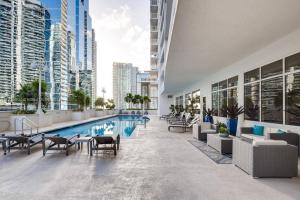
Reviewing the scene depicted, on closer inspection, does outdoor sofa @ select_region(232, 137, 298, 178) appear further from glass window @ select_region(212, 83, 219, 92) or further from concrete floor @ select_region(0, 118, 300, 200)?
glass window @ select_region(212, 83, 219, 92)

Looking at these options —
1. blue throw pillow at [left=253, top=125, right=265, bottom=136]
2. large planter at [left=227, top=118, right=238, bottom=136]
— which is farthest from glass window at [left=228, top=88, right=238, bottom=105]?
blue throw pillow at [left=253, top=125, right=265, bottom=136]

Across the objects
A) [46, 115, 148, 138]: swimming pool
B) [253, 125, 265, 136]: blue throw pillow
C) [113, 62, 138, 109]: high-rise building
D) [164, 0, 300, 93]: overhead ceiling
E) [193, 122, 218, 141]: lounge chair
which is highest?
[113, 62, 138, 109]: high-rise building

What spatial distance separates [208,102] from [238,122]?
4.76 m

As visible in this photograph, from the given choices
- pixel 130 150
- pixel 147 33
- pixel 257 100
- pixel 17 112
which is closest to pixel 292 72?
pixel 257 100

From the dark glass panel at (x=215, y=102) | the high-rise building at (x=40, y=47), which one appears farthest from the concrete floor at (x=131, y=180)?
the high-rise building at (x=40, y=47)

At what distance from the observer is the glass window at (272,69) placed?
5.86m

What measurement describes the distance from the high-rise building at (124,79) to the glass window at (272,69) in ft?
111

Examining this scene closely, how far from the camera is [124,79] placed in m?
42.6

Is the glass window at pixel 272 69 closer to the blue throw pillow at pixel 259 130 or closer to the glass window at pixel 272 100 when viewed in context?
the glass window at pixel 272 100

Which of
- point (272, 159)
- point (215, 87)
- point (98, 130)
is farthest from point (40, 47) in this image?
point (272, 159)

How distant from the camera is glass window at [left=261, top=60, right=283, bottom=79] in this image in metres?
5.86

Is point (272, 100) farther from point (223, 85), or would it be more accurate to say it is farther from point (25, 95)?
point (25, 95)

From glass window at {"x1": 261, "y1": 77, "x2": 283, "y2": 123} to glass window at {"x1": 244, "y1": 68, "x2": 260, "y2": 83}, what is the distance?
0.47 m

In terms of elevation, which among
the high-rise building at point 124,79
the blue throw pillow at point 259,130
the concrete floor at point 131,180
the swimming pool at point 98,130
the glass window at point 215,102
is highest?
the high-rise building at point 124,79
